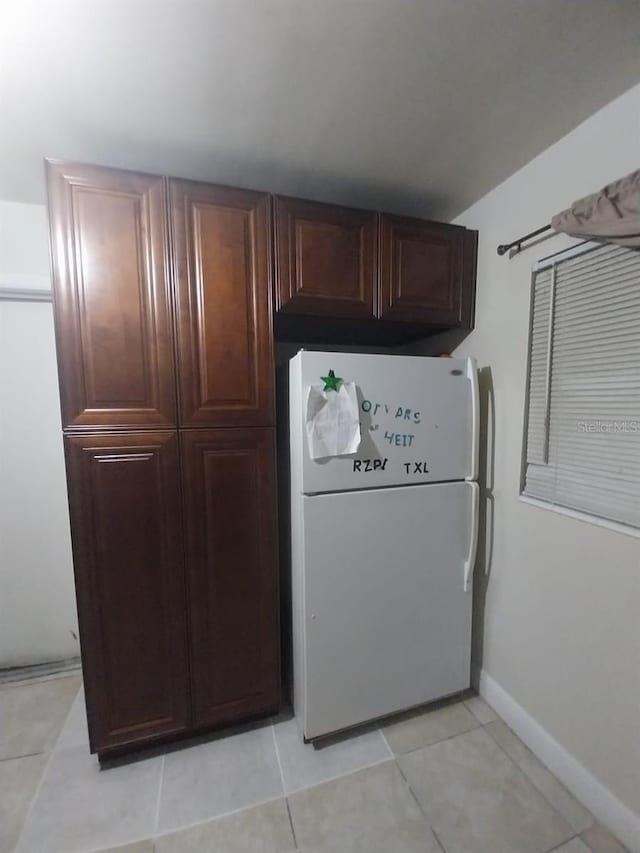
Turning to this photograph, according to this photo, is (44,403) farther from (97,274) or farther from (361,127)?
(361,127)

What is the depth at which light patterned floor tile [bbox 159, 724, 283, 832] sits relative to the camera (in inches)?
45.0

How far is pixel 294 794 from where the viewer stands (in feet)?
3.91

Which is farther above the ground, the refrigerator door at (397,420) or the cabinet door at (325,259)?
the cabinet door at (325,259)

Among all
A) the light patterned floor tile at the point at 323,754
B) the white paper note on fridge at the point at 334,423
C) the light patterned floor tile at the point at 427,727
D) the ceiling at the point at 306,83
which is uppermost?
the ceiling at the point at 306,83

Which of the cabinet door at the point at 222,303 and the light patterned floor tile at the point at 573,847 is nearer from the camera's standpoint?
the light patterned floor tile at the point at 573,847

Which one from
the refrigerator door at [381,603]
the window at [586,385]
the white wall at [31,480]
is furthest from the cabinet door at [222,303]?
the window at [586,385]

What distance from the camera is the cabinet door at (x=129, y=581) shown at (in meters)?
1.19

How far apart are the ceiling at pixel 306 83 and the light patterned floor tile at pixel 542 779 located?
2.25m

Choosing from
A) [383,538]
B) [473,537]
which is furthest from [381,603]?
[473,537]

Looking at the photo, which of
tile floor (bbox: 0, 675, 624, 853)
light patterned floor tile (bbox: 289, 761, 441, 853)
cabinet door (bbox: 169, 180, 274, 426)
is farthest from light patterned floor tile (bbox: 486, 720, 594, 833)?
cabinet door (bbox: 169, 180, 274, 426)

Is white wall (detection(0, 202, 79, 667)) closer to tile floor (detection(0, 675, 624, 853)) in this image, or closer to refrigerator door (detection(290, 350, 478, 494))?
tile floor (detection(0, 675, 624, 853))

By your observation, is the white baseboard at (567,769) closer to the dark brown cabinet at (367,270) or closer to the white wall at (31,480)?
the dark brown cabinet at (367,270)

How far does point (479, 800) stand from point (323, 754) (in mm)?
567

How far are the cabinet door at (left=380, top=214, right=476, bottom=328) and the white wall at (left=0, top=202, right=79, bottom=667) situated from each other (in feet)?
5.35
